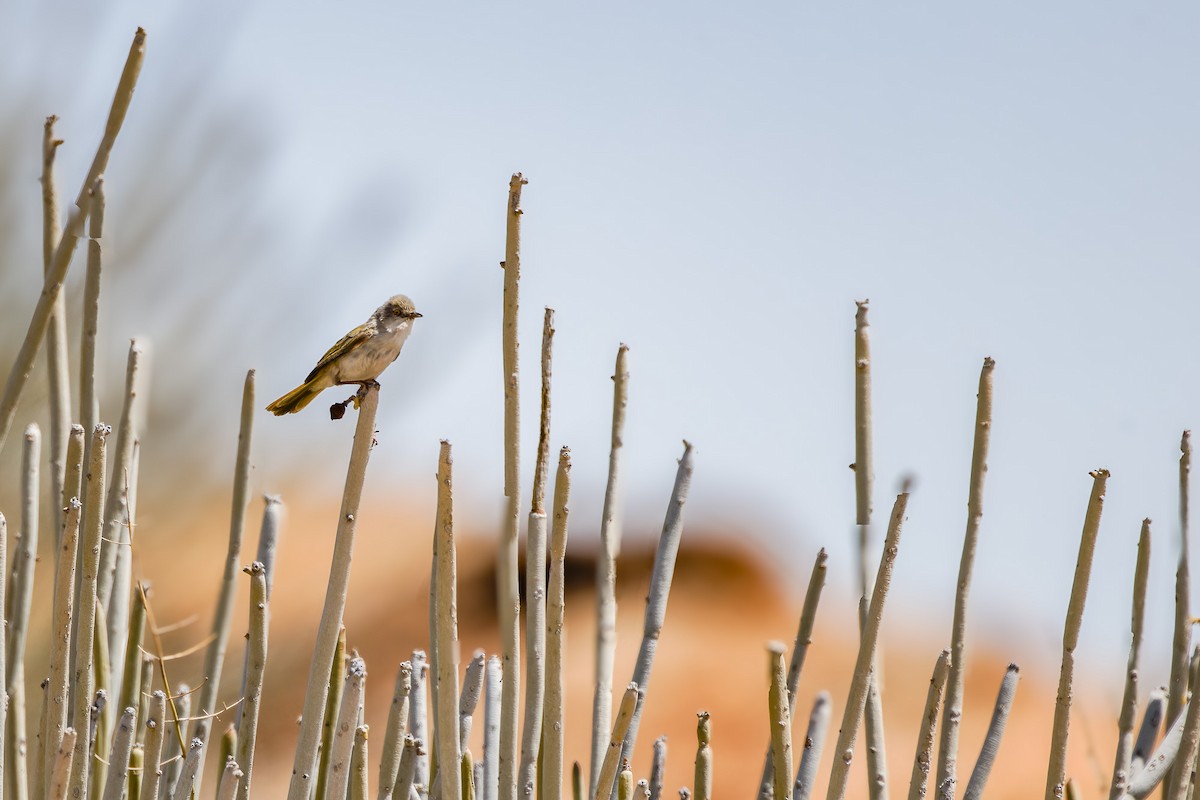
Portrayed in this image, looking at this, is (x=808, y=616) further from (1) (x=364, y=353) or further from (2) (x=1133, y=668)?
(1) (x=364, y=353)

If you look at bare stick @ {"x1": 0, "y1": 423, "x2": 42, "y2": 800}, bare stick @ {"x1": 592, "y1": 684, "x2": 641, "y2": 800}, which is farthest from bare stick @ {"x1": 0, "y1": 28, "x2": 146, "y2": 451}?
bare stick @ {"x1": 592, "y1": 684, "x2": 641, "y2": 800}

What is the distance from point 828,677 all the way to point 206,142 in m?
4.55

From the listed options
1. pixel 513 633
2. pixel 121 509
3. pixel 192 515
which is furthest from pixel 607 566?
pixel 192 515

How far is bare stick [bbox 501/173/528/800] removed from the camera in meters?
1.48

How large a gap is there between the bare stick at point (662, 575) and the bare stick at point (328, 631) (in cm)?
52

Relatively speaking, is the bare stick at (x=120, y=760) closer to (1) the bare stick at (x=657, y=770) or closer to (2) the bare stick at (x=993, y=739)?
(1) the bare stick at (x=657, y=770)

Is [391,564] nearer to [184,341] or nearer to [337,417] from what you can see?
[184,341]

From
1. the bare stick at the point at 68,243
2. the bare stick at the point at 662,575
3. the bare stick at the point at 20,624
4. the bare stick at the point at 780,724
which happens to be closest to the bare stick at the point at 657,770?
the bare stick at the point at 662,575

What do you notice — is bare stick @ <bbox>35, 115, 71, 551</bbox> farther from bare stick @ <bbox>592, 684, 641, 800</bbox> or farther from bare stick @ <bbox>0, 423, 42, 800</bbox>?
bare stick @ <bbox>592, 684, 641, 800</bbox>

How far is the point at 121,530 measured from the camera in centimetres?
184

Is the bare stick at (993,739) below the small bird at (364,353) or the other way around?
below

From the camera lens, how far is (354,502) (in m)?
1.44

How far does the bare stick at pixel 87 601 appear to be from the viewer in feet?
4.77

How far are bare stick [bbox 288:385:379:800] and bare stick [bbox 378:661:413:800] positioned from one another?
127 mm
